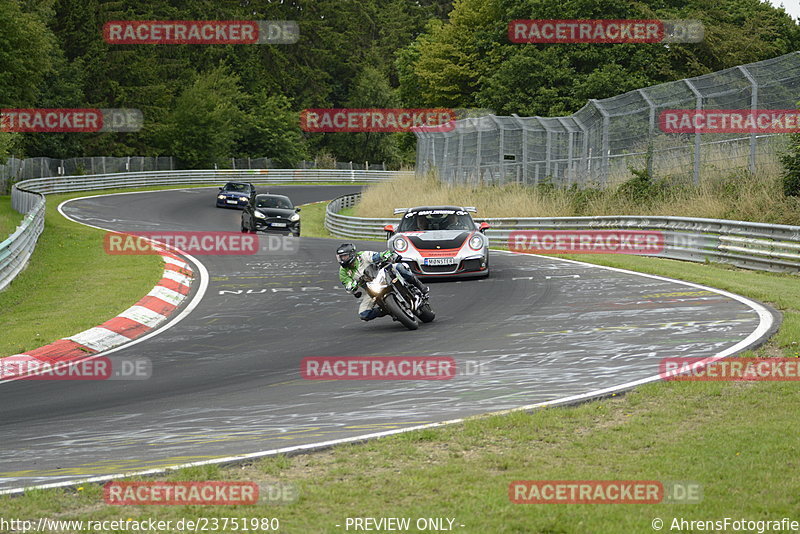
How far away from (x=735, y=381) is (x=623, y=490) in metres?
3.27

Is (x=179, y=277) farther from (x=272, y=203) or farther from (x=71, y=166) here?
(x=71, y=166)

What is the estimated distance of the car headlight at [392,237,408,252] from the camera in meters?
17.4

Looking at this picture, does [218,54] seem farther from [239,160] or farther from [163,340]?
[163,340]

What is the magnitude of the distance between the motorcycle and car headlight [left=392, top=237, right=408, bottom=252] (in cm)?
466

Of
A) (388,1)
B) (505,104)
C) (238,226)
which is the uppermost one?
(388,1)

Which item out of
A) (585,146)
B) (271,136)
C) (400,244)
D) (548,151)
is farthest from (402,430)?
(271,136)

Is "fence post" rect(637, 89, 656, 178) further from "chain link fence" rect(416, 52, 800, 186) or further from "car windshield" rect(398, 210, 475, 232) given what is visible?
"car windshield" rect(398, 210, 475, 232)

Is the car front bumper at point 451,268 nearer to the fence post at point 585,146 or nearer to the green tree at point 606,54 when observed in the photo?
the fence post at point 585,146

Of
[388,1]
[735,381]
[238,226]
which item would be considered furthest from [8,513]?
[388,1]

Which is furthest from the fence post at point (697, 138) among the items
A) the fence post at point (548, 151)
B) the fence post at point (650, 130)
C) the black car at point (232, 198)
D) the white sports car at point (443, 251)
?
the black car at point (232, 198)

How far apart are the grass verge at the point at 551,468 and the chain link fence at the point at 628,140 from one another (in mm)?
14464

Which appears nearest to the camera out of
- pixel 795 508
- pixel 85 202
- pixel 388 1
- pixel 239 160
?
pixel 795 508

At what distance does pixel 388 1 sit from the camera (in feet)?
424

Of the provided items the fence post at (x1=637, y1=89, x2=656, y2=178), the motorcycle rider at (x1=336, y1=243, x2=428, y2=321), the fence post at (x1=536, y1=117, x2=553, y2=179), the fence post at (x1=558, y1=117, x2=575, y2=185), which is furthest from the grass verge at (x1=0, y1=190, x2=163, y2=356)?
the fence post at (x1=536, y1=117, x2=553, y2=179)
